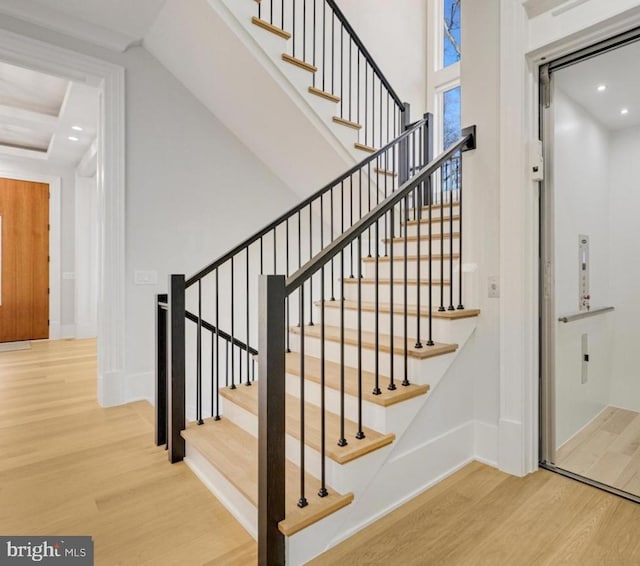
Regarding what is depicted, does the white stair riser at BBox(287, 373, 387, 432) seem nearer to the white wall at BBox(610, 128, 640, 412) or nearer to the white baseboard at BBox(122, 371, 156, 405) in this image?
the white baseboard at BBox(122, 371, 156, 405)

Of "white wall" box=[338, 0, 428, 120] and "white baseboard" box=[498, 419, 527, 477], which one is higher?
"white wall" box=[338, 0, 428, 120]

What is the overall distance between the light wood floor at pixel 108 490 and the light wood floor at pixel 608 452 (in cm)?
185

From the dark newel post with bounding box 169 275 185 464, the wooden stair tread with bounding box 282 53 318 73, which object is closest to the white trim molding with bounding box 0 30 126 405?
the dark newel post with bounding box 169 275 185 464

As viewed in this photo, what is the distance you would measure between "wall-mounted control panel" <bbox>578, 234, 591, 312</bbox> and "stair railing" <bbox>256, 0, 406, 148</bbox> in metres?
2.07

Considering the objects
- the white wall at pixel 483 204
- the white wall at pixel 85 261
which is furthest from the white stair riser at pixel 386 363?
the white wall at pixel 85 261

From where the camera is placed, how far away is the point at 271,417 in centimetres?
134

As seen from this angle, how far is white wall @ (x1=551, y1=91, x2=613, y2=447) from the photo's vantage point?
7.76ft

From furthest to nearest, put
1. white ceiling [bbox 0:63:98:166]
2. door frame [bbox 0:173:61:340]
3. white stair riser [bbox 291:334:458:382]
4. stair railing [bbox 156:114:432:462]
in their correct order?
1. door frame [bbox 0:173:61:340]
2. white ceiling [bbox 0:63:98:166]
3. stair railing [bbox 156:114:432:462]
4. white stair riser [bbox 291:334:458:382]

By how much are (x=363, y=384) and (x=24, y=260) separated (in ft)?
20.7

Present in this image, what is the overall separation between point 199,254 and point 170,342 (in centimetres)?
161

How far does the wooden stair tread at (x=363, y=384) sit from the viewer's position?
1713mm

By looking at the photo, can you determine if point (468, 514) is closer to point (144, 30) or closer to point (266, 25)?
point (266, 25)

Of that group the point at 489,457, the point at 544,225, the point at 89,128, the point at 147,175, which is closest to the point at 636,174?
the point at 544,225

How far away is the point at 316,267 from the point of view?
4.79 feet
